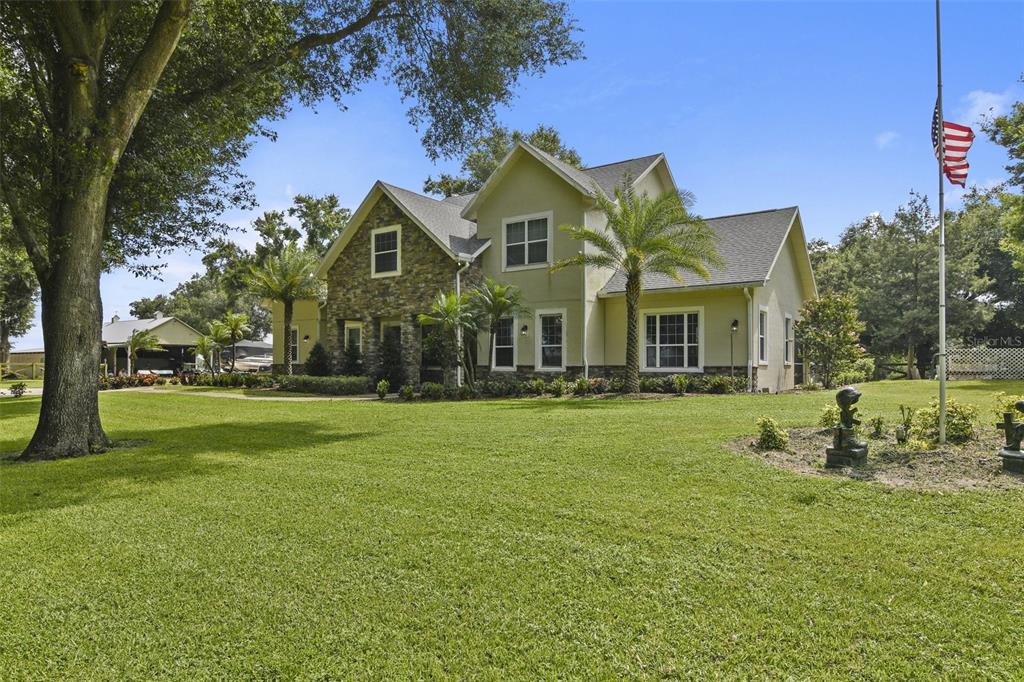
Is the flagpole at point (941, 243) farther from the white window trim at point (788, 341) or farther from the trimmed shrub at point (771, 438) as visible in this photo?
the white window trim at point (788, 341)

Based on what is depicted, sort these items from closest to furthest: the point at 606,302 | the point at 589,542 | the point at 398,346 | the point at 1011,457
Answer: the point at 589,542, the point at 1011,457, the point at 606,302, the point at 398,346

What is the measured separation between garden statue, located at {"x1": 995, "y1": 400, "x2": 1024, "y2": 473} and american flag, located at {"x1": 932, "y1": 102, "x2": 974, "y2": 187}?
2918mm

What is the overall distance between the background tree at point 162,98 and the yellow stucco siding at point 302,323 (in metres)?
12.6

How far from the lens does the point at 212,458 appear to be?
7.87 m

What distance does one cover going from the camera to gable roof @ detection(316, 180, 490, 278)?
19.4 meters

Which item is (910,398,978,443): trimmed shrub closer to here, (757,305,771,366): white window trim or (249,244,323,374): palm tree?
(757,305,771,366): white window trim

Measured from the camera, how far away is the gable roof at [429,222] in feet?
63.6

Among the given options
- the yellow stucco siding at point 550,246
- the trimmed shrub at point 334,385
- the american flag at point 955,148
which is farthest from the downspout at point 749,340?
the trimmed shrub at point 334,385

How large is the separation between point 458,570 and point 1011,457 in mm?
5483

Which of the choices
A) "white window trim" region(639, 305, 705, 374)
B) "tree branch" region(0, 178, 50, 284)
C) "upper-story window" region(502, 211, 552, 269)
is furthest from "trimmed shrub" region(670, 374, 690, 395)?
"tree branch" region(0, 178, 50, 284)

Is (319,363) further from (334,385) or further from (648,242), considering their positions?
(648,242)

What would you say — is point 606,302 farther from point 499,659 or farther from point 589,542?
point 499,659

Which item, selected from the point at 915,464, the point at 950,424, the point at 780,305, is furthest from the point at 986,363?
the point at 915,464

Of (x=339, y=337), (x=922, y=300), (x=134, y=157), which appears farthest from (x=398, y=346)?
(x=922, y=300)
